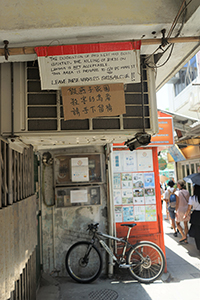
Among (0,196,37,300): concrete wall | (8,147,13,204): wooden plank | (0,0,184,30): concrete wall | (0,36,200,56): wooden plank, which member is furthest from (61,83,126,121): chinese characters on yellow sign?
(0,196,37,300): concrete wall

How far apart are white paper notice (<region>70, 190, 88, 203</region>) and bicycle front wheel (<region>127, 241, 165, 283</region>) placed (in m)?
1.62

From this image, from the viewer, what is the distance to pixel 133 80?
9.69 feet

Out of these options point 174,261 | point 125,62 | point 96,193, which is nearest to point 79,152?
point 96,193

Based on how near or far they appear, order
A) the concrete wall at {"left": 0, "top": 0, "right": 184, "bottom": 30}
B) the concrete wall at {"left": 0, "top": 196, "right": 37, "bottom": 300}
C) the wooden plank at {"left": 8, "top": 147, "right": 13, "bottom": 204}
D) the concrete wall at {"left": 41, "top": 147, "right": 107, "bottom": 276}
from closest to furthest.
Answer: the concrete wall at {"left": 0, "top": 196, "right": 37, "bottom": 300} < the concrete wall at {"left": 0, "top": 0, "right": 184, "bottom": 30} < the wooden plank at {"left": 8, "top": 147, "right": 13, "bottom": 204} < the concrete wall at {"left": 41, "top": 147, "right": 107, "bottom": 276}

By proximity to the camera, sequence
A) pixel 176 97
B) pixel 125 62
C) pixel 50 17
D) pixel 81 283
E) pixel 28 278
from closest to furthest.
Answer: pixel 50 17 → pixel 125 62 → pixel 28 278 → pixel 81 283 → pixel 176 97

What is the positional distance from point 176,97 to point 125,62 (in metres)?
12.6

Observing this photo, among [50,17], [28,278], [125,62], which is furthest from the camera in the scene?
[28,278]

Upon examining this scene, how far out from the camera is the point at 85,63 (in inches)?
111

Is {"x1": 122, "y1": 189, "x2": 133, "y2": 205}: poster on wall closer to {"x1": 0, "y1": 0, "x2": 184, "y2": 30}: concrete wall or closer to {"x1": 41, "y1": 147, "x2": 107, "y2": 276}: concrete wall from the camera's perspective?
{"x1": 41, "y1": 147, "x2": 107, "y2": 276}: concrete wall

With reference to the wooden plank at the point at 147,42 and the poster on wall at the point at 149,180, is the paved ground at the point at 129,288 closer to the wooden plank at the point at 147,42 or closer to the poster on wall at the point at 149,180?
the poster on wall at the point at 149,180

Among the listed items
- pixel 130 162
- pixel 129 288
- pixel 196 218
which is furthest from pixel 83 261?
pixel 196 218

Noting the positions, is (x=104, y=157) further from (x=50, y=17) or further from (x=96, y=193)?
(x=50, y=17)

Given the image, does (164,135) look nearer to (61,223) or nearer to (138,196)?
(138,196)

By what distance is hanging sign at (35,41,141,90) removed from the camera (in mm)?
2787
